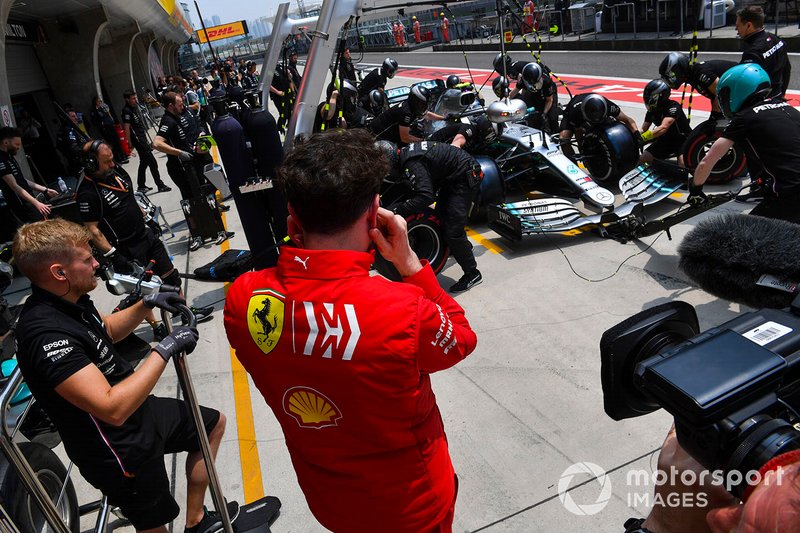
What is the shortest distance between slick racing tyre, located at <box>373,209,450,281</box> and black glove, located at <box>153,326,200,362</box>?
3.04m

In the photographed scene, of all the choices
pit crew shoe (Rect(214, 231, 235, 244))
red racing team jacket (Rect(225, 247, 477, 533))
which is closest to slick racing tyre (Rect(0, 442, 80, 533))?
red racing team jacket (Rect(225, 247, 477, 533))

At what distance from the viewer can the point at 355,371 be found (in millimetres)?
1431

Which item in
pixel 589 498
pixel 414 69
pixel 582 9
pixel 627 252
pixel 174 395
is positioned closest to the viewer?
pixel 589 498

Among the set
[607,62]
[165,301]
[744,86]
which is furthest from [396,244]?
[607,62]

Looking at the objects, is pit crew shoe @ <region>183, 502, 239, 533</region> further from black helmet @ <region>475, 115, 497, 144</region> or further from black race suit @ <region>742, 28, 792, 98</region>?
black race suit @ <region>742, 28, 792, 98</region>

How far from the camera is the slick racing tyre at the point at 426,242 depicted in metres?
5.29

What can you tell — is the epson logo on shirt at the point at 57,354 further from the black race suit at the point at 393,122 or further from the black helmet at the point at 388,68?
the black helmet at the point at 388,68

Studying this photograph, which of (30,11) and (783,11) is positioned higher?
(30,11)

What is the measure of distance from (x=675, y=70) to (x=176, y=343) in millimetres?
6969

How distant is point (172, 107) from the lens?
813 centimetres

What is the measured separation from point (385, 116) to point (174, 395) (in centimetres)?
494

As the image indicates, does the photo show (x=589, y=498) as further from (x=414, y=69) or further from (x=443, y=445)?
(x=414, y=69)

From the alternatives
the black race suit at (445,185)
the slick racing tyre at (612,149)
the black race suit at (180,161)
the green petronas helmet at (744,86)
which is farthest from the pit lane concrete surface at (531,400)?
the black race suit at (180,161)

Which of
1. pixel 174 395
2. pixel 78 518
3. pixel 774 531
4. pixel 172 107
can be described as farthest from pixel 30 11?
pixel 774 531
